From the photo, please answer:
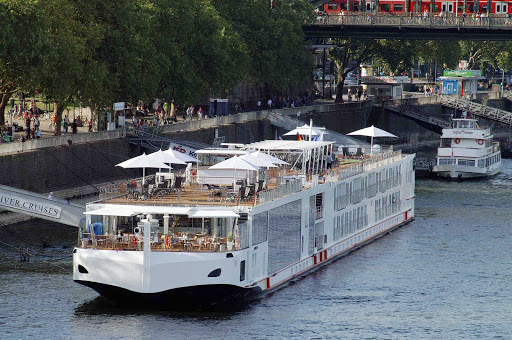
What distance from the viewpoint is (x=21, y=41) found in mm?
77562

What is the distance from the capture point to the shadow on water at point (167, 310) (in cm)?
5159

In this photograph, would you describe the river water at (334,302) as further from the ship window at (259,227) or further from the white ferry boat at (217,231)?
the ship window at (259,227)

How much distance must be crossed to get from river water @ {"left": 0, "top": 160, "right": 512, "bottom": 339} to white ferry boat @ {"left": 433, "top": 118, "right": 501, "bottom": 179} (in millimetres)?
35502

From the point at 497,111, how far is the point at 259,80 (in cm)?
2930

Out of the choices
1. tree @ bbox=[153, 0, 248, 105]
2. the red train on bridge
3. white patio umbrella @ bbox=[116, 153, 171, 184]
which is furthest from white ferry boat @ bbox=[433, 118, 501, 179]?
white patio umbrella @ bbox=[116, 153, 171, 184]

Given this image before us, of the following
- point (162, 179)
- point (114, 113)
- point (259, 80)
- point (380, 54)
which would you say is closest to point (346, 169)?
point (162, 179)

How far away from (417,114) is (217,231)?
83763mm

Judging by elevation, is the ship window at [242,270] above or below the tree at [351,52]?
below

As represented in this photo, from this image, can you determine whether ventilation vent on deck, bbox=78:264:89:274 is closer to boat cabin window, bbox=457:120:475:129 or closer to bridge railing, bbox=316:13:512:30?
boat cabin window, bbox=457:120:475:129

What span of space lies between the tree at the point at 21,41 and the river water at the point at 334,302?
1118 cm

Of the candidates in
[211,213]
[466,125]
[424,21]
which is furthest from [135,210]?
[424,21]

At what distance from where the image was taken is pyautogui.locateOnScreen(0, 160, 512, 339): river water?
4978 cm

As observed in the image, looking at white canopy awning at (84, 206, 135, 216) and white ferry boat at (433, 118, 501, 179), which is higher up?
white canopy awning at (84, 206, 135, 216)

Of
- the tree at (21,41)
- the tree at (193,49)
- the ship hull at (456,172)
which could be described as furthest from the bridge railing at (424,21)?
the tree at (21,41)
